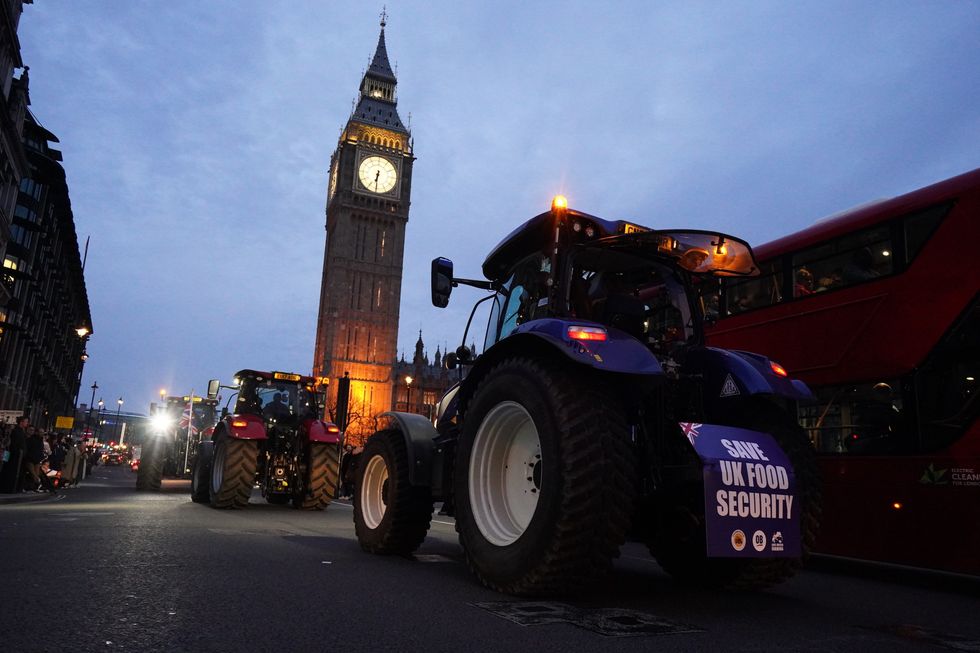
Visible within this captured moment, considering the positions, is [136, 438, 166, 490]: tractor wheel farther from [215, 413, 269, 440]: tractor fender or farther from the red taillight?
the red taillight

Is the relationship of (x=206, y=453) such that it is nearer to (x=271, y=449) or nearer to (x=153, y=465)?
(x=271, y=449)

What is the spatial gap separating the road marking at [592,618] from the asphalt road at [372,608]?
1 centimetres

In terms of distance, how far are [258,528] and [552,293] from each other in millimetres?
4989

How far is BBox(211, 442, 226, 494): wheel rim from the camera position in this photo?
37.8ft

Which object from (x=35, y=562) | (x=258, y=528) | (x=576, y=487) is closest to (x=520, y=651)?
(x=576, y=487)

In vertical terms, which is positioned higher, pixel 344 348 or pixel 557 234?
pixel 344 348

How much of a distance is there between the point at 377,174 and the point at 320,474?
8122 centimetres

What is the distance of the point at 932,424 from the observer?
Result: 6.39m

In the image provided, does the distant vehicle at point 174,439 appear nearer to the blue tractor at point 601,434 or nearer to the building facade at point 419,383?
the blue tractor at point 601,434

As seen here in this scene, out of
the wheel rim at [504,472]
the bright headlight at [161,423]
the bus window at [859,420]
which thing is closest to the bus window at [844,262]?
the bus window at [859,420]

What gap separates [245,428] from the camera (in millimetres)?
11133

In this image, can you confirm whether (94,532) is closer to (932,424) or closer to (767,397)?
(767,397)

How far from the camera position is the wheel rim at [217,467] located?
11.5m

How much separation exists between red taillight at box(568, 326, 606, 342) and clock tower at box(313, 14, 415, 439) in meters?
83.3
